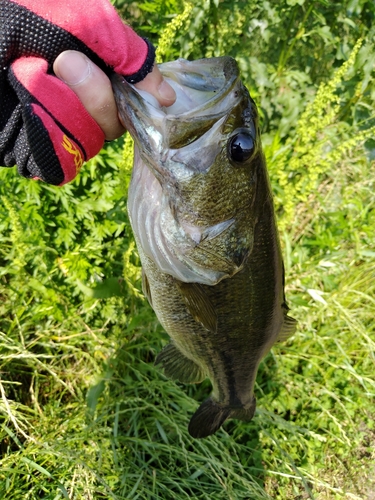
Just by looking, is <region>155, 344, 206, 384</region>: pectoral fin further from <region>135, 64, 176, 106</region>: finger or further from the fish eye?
<region>135, 64, 176, 106</region>: finger

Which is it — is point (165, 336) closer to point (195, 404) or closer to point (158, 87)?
point (195, 404)

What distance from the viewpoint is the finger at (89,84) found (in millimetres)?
939

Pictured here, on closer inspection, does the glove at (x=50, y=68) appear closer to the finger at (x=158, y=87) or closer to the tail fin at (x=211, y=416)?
the finger at (x=158, y=87)

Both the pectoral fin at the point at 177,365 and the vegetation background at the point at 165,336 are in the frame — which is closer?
the pectoral fin at the point at 177,365

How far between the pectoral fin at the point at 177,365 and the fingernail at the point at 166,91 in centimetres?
110

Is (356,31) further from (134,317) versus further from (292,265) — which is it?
(134,317)

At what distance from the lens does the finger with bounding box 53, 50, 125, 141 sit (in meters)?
0.94

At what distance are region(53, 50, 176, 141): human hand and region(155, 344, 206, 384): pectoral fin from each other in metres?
1.03

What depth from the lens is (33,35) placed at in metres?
0.92

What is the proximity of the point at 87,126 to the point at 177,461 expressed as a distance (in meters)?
2.16

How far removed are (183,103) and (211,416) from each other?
137 centimetres

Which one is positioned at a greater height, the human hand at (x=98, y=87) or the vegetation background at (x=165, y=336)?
the human hand at (x=98, y=87)

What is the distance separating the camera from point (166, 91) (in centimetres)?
107

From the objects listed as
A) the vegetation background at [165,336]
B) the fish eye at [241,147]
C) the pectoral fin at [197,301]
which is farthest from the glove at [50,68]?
the vegetation background at [165,336]
